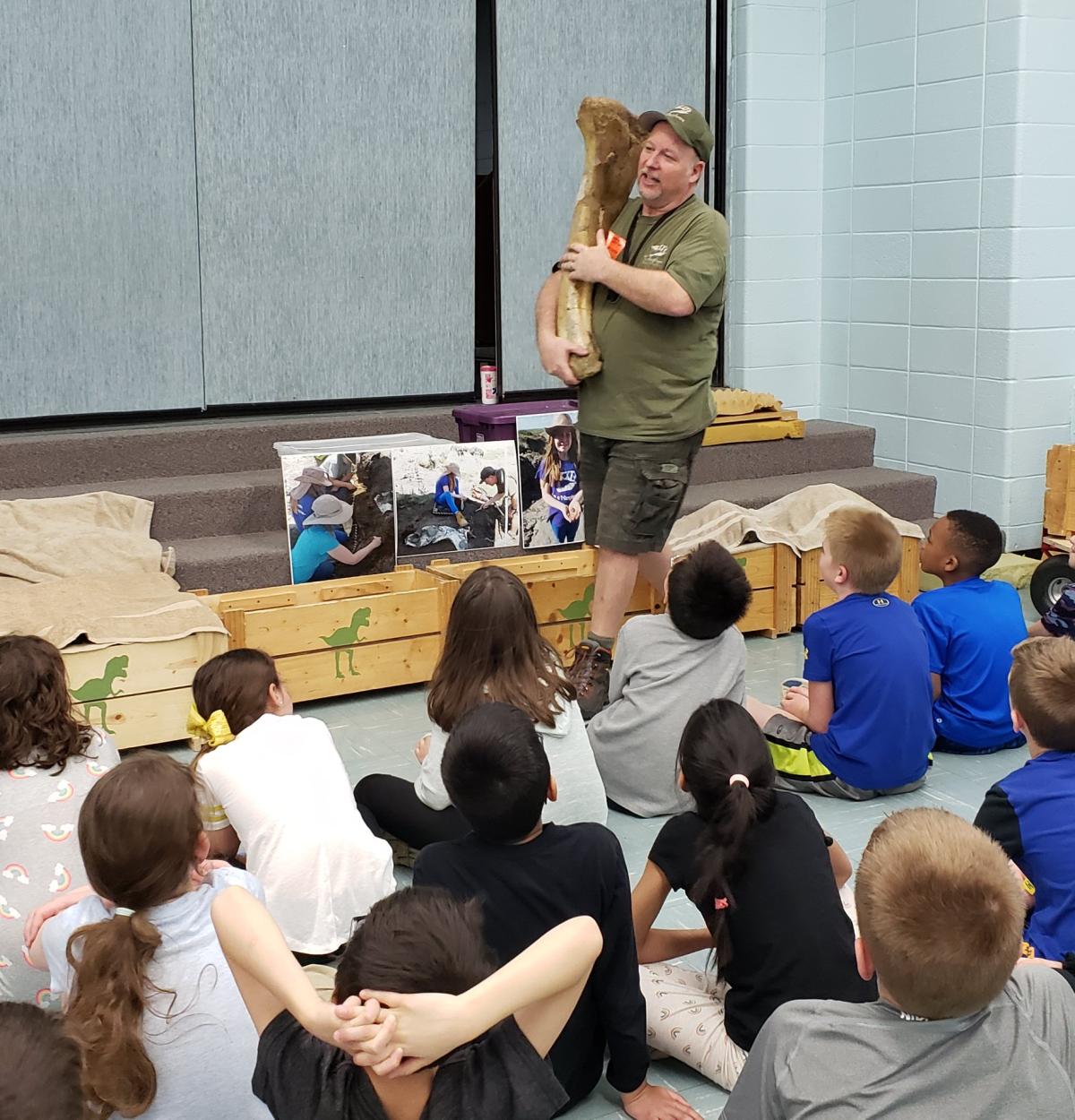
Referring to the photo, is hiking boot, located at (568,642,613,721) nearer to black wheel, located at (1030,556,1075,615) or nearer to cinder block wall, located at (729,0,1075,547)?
black wheel, located at (1030,556,1075,615)

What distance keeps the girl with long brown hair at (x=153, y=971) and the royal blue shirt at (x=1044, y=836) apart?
47.5 inches

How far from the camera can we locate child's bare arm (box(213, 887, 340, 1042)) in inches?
60.3

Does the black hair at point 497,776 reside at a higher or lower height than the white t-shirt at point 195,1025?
higher

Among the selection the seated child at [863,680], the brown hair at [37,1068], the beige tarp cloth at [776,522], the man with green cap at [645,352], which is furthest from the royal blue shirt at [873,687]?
the brown hair at [37,1068]

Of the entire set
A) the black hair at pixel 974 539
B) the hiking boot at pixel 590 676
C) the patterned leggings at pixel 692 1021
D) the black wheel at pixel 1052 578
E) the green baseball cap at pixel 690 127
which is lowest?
the patterned leggings at pixel 692 1021

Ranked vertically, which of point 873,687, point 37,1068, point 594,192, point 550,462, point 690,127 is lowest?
point 873,687

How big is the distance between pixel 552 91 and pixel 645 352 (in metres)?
2.44

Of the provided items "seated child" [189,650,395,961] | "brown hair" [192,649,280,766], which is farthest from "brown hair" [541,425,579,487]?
"seated child" [189,650,395,961]

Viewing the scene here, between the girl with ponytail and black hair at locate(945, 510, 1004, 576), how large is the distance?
5.80ft

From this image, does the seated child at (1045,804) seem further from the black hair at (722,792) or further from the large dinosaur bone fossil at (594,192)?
the large dinosaur bone fossil at (594,192)

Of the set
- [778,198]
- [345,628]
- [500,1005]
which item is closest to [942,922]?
[500,1005]

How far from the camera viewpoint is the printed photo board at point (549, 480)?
195 inches

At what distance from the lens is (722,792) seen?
2.22 m

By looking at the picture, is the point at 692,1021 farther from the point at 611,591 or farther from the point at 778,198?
the point at 778,198
